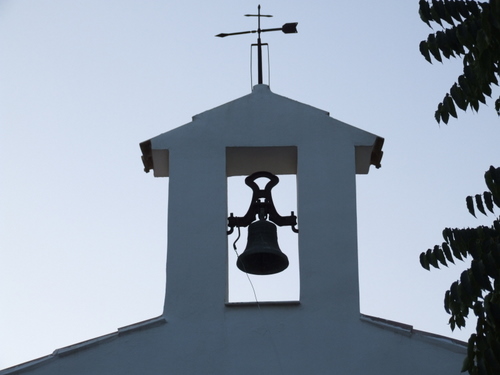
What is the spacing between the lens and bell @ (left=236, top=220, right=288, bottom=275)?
10.4 m

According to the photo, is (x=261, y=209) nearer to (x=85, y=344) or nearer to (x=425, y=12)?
(x=85, y=344)

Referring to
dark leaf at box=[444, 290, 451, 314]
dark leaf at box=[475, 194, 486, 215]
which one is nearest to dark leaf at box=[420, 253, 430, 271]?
dark leaf at box=[444, 290, 451, 314]

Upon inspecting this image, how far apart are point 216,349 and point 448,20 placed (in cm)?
359

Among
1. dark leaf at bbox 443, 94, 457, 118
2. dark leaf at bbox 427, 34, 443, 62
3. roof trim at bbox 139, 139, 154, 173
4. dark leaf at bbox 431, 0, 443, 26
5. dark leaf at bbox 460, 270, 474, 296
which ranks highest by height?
dark leaf at bbox 431, 0, 443, 26

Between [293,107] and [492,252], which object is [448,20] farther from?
[293,107]

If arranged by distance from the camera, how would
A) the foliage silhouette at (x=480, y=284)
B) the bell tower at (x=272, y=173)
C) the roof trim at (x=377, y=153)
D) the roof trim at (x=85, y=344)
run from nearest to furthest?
the foliage silhouette at (x=480, y=284) → the roof trim at (x=85, y=344) → the bell tower at (x=272, y=173) → the roof trim at (x=377, y=153)

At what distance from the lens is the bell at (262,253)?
1036 centimetres

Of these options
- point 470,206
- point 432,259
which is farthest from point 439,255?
point 470,206

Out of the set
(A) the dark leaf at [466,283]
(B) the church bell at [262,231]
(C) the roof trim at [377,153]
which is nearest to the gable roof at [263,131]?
(C) the roof trim at [377,153]

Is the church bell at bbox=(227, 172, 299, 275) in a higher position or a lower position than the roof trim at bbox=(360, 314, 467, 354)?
higher

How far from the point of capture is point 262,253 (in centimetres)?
1041

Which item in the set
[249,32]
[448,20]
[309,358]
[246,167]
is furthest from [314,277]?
[448,20]

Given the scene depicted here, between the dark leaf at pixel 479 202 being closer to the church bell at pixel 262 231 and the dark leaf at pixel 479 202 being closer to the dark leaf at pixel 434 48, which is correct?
the dark leaf at pixel 434 48

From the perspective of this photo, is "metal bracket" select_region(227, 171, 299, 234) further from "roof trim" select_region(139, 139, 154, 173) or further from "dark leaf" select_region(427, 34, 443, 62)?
"dark leaf" select_region(427, 34, 443, 62)
